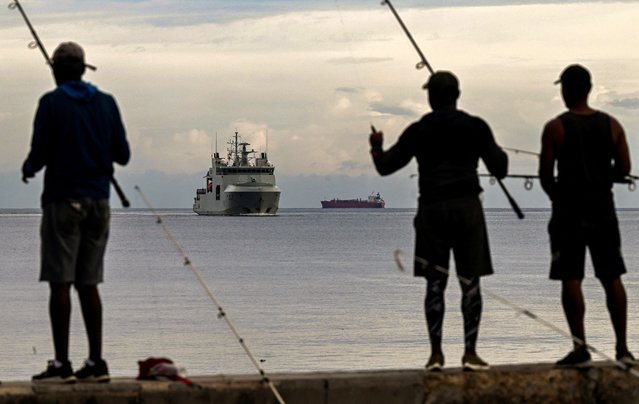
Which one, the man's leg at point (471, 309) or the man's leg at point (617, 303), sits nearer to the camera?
the man's leg at point (471, 309)

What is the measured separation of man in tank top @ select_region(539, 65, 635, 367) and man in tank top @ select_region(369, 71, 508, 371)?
334 millimetres

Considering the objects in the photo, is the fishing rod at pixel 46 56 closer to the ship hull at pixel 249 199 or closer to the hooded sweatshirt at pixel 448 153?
the hooded sweatshirt at pixel 448 153

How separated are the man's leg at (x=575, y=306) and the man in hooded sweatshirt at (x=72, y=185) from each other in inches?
100

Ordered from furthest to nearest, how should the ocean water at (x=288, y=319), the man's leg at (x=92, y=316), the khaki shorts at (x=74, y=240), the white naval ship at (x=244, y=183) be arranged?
the white naval ship at (x=244, y=183), the ocean water at (x=288, y=319), the man's leg at (x=92, y=316), the khaki shorts at (x=74, y=240)

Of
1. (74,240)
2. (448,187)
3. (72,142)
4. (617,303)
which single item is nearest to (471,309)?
(448,187)

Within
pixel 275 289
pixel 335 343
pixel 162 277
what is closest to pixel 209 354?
pixel 335 343

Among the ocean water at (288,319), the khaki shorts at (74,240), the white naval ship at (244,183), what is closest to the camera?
the khaki shorts at (74,240)

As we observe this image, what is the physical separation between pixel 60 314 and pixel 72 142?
87cm

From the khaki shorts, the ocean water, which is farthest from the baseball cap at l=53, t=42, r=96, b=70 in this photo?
the ocean water

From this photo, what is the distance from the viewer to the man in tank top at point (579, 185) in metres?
7.65

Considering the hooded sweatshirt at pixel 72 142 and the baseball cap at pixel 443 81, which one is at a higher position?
the baseball cap at pixel 443 81

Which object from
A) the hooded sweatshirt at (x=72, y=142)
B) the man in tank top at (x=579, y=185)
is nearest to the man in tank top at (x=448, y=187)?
the man in tank top at (x=579, y=185)

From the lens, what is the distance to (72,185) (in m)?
7.04

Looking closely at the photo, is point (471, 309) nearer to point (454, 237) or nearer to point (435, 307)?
point (435, 307)
